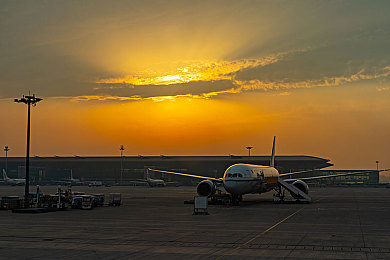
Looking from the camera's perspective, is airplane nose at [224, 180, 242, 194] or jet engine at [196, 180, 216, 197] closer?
airplane nose at [224, 180, 242, 194]

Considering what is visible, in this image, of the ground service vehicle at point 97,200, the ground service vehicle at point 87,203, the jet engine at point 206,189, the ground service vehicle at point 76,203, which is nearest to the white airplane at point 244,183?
the jet engine at point 206,189

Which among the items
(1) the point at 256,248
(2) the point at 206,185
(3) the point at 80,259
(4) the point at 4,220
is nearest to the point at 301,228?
(1) the point at 256,248

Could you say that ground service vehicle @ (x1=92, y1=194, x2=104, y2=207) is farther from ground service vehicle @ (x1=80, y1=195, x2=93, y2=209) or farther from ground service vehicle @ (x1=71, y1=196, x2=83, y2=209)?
ground service vehicle @ (x1=80, y1=195, x2=93, y2=209)

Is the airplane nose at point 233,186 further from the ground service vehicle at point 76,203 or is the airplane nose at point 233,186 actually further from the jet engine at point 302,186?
the ground service vehicle at point 76,203

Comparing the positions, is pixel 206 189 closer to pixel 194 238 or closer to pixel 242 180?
pixel 242 180

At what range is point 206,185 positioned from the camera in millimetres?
55656

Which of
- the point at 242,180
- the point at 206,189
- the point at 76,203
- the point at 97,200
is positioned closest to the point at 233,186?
the point at 242,180

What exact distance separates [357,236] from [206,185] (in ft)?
103

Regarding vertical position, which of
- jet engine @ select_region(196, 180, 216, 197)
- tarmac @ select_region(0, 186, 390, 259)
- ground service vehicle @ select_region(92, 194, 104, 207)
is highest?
jet engine @ select_region(196, 180, 216, 197)

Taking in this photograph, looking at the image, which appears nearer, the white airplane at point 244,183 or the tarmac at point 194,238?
the tarmac at point 194,238

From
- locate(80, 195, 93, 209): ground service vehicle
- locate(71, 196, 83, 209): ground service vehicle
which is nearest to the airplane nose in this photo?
locate(80, 195, 93, 209): ground service vehicle

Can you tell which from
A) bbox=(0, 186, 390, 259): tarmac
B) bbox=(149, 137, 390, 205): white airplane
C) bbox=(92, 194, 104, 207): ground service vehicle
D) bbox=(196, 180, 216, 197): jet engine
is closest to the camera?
bbox=(0, 186, 390, 259): tarmac

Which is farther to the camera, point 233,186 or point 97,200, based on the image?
point 233,186

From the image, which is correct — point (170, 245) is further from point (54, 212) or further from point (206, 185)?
point (206, 185)
